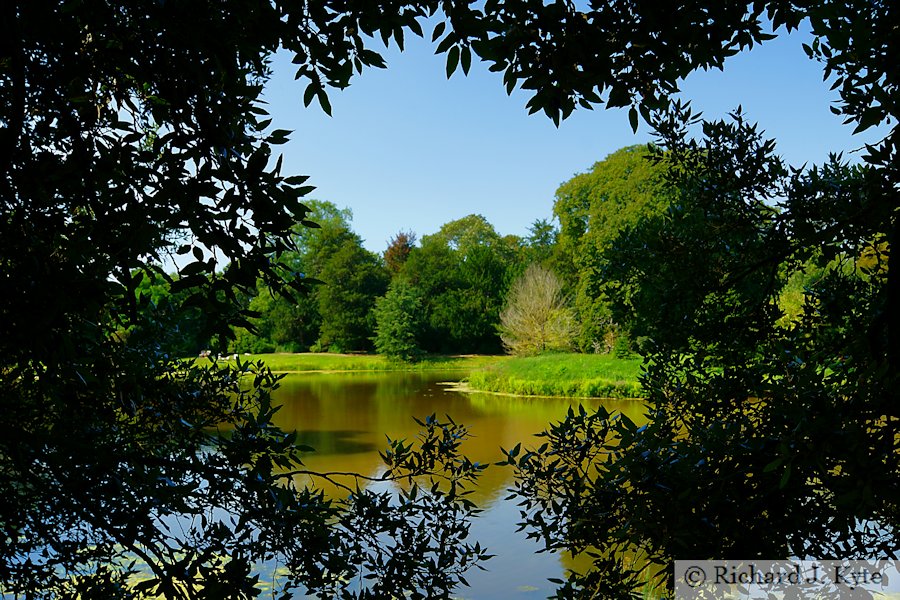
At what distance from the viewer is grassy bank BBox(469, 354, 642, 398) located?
17328mm

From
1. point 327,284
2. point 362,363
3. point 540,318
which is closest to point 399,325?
point 362,363

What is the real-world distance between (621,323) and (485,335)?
30.2m

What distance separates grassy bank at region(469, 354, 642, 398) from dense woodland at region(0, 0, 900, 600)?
1405cm

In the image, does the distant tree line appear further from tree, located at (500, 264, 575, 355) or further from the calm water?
the calm water

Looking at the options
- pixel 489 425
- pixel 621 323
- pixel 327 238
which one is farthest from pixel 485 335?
pixel 621 323

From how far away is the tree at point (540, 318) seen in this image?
82.6 feet

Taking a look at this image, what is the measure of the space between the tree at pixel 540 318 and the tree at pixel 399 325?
521 cm

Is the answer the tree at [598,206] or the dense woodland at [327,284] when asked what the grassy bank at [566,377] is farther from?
the dense woodland at [327,284]

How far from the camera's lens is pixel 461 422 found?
13023 millimetres

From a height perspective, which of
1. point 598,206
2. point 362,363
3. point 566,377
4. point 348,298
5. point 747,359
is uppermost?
point 598,206

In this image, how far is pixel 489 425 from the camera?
13086 mm

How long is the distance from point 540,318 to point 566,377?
23.5 ft

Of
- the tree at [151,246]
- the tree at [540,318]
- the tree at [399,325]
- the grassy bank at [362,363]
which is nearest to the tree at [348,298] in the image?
the tree at [399,325]

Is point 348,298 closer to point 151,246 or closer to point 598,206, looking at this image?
point 598,206
